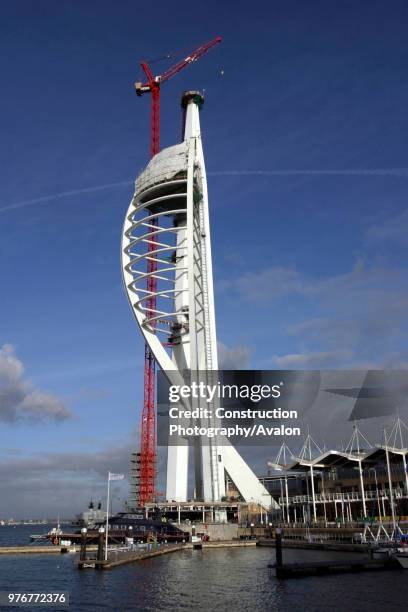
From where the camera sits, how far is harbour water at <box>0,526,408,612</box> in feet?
100

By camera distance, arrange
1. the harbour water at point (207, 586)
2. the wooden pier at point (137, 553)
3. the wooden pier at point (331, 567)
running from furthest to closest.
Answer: the wooden pier at point (137, 553), the wooden pier at point (331, 567), the harbour water at point (207, 586)

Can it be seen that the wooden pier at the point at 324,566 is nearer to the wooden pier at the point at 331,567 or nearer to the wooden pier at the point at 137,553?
the wooden pier at the point at 331,567

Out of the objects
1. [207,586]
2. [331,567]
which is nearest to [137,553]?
[207,586]

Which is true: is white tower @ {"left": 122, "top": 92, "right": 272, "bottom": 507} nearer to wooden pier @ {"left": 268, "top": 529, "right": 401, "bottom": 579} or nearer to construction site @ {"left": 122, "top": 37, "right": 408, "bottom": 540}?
construction site @ {"left": 122, "top": 37, "right": 408, "bottom": 540}

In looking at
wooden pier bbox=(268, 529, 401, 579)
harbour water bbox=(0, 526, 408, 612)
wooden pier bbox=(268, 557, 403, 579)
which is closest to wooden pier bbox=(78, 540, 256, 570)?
harbour water bbox=(0, 526, 408, 612)

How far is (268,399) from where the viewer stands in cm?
6331

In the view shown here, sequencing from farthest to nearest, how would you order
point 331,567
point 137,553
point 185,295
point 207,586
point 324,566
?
point 185,295 → point 137,553 → point 331,567 → point 324,566 → point 207,586

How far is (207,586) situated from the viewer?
117 feet

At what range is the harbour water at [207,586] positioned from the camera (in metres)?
30.5

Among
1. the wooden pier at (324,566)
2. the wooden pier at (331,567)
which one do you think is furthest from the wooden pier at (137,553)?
the wooden pier at (331,567)

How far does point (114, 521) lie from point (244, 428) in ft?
56.5

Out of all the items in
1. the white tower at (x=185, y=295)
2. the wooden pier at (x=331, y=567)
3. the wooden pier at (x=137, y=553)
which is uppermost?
the white tower at (x=185, y=295)

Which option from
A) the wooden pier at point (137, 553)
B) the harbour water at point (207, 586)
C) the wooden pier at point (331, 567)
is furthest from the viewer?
the wooden pier at point (137, 553)

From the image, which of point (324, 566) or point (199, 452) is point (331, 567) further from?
point (199, 452)
